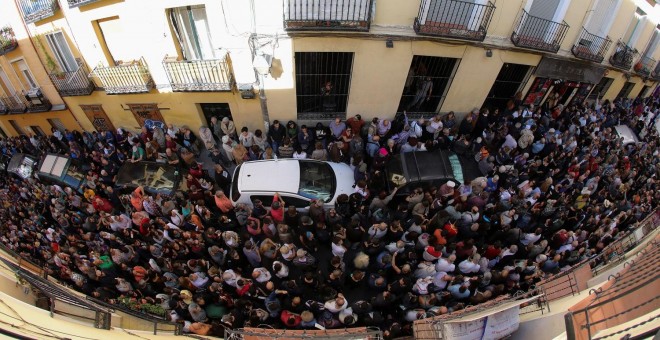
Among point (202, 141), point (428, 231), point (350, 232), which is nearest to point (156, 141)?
point (202, 141)

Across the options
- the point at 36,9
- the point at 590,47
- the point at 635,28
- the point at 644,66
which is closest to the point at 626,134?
the point at 635,28

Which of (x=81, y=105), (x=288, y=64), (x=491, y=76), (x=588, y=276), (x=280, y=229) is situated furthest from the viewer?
(x=81, y=105)

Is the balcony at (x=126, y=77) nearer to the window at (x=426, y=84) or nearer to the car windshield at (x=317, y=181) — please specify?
the car windshield at (x=317, y=181)

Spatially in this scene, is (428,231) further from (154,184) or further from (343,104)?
(154,184)

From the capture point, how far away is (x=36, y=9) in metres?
10.1

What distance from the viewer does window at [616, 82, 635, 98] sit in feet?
51.0

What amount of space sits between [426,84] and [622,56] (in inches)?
311

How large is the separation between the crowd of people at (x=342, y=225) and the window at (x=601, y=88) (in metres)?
3.45

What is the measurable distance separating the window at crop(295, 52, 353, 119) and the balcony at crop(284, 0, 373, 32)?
1.05 m

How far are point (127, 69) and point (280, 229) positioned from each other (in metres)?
6.63

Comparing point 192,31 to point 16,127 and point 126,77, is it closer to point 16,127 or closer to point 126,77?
point 126,77

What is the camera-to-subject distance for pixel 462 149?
9.99m

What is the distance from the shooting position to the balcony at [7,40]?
36.5ft

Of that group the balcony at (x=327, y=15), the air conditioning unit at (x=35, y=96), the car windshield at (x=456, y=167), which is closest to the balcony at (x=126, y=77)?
the air conditioning unit at (x=35, y=96)
